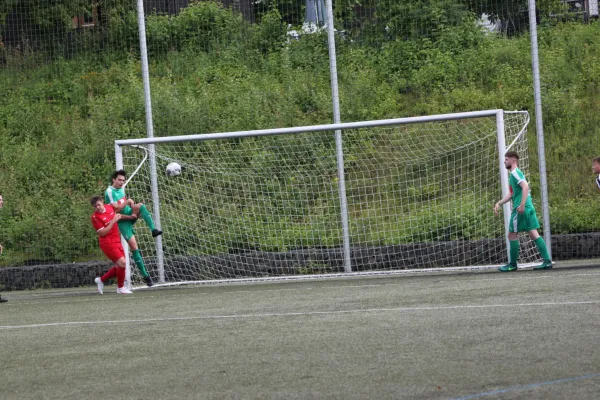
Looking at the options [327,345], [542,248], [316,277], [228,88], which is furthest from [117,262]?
[228,88]

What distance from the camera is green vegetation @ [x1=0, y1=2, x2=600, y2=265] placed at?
56.3ft

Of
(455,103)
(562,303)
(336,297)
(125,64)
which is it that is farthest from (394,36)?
(562,303)

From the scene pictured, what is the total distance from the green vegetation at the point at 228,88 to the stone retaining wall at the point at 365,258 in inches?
99.8

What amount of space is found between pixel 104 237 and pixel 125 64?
7.33 metres

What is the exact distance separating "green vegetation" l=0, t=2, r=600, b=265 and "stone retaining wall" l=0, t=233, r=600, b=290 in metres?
2.53

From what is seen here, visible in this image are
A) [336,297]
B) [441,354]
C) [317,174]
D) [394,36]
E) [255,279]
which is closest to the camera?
[441,354]

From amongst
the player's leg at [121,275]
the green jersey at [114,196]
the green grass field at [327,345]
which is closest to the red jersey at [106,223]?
the green jersey at [114,196]

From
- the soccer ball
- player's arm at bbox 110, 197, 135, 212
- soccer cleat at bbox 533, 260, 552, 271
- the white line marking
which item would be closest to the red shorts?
player's arm at bbox 110, 197, 135, 212

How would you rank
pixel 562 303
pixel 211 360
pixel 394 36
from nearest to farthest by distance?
pixel 211 360
pixel 562 303
pixel 394 36

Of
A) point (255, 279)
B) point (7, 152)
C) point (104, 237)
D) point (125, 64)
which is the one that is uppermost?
point (125, 64)

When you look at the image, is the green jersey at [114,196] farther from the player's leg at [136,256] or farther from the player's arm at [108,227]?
the player's leg at [136,256]

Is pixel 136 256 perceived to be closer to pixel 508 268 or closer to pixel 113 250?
pixel 113 250

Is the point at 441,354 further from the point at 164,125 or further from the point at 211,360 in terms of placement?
the point at 164,125

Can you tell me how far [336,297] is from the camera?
9.62 metres
